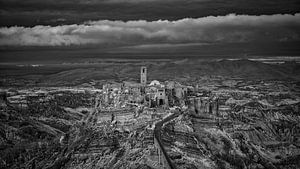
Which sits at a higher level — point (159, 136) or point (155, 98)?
point (155, 98)

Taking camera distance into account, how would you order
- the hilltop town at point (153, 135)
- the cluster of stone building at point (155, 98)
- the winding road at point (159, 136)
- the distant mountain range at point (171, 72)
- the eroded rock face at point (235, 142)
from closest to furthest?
the winding road at point (159, 136) → the hilltop town at point (153, 135) → the eroded rock face at point (235, 142) → the cluster of stone building at point (155, 98) → the distant mountain range at point (171, 72)

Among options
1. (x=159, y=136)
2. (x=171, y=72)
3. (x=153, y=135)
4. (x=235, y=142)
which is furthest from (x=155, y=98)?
(x=171, y=72)

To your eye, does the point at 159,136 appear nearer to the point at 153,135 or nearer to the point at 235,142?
the point at 153,135

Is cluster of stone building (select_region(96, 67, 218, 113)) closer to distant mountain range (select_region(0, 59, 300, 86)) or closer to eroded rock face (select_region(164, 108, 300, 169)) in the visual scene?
eroded rock face (select_region(164, 108, 300, 169))

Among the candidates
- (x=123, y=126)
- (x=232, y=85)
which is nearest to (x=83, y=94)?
(x=232, y=85)

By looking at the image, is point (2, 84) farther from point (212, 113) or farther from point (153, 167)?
point (153, 167)

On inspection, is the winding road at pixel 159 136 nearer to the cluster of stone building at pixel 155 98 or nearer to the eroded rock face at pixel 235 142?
the eroded rock face at pixel 235 142

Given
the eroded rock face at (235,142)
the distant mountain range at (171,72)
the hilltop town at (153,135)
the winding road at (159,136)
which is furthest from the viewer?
the distant mountain range at (171,72)

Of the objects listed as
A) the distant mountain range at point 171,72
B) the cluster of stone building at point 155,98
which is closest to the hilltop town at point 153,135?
the cluster of stone building at point 155,98
